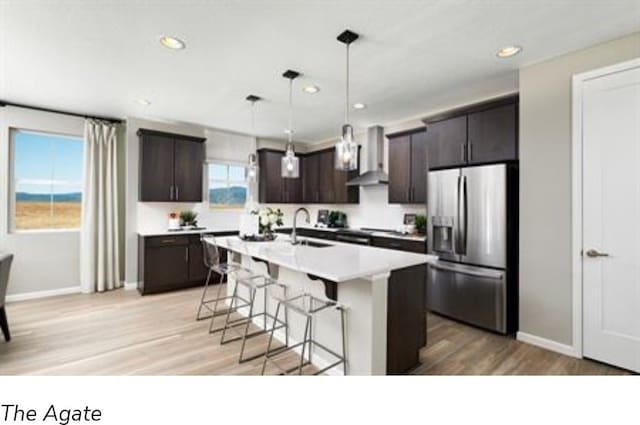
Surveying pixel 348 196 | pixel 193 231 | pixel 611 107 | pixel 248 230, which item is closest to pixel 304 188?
pixel 348 196

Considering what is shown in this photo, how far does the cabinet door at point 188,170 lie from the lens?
482 cm

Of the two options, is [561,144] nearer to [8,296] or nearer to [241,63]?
[241,63]

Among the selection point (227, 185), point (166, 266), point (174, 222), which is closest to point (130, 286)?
point (166, 266)

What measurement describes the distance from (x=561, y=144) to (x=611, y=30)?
890 mm

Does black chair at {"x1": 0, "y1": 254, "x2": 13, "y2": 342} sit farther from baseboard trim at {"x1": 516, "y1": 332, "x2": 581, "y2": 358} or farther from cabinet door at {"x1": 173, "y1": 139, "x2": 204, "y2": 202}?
baseboard trim at {"x1": 516, "y1": 332, "x2": 581, "y2": 358}

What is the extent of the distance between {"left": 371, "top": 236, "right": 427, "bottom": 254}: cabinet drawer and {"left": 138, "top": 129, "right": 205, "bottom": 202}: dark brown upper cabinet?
3142mm

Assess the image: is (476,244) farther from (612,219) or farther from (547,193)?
(612,219)

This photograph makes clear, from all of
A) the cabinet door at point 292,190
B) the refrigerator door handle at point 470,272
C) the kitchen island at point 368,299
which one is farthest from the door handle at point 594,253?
the cabinet door at point 292,190

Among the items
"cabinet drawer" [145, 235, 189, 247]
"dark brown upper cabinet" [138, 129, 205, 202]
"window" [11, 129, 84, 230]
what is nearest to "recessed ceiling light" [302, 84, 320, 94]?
"dark brown upper cabinet" [138, 129, 205, 202]

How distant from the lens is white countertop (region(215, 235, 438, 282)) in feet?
6.19

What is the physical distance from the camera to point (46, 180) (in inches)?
170

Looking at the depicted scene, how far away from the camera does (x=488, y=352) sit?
270cm

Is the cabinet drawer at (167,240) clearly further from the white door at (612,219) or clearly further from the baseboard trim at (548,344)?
the white door at (612,219)

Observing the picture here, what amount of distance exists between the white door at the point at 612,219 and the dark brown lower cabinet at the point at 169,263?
4.66 meters
